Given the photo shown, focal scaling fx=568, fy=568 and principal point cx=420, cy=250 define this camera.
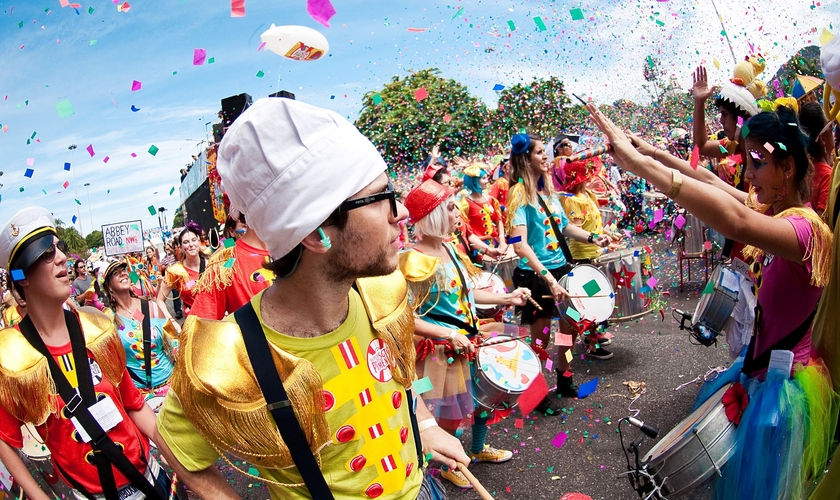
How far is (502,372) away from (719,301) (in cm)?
156

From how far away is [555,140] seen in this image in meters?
7.50

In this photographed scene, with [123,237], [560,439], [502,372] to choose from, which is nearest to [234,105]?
[502,372]

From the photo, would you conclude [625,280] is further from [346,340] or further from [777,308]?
[346,340]

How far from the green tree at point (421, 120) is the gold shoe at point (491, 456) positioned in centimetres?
1741

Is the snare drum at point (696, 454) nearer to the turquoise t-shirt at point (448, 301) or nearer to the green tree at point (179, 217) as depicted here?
the turquoise t-shirt at point (448, 301)

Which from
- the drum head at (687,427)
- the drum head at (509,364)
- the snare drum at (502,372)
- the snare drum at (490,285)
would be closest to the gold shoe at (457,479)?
the snare drum at (502,372)

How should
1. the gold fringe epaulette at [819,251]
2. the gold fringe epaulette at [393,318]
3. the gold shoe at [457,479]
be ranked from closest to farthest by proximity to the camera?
the gold fringe epaulette at [393,318]
the gold fringe epaulette at [819,251]
the gold shoe at [457,479]

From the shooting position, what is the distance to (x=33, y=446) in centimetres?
257

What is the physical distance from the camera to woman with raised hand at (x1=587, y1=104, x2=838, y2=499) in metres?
2.04

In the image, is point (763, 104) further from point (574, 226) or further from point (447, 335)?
point (447, 335)

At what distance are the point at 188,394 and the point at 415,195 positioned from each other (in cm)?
267

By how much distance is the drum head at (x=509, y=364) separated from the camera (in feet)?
12.3

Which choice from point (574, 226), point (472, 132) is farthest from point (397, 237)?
point (472, 132)

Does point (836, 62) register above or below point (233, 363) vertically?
above
